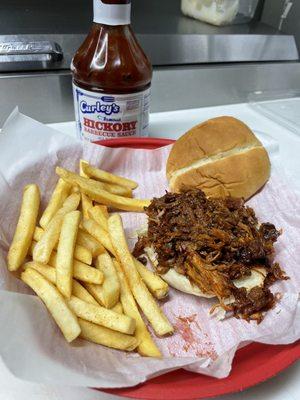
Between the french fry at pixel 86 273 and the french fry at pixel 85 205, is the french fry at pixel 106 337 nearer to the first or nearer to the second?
the french fry at pixel 86 273

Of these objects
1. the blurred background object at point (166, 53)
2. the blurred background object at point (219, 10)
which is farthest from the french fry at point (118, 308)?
the blurred background object at point (219, 10)

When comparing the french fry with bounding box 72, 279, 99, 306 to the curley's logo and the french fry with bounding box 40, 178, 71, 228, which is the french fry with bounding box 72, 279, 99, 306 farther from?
the curley's logo

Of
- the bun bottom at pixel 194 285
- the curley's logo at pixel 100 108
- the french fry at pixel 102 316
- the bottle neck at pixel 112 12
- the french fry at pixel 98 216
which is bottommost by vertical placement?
the bun bottom at pixel 194 285

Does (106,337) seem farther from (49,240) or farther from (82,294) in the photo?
(49,240)

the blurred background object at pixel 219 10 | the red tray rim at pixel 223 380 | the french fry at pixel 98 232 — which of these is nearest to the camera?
the red tray rim at pixel 223 380

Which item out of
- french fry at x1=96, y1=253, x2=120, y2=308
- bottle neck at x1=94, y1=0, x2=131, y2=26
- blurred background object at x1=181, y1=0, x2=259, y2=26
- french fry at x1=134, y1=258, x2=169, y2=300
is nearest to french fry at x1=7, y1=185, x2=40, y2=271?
french fry at x1=96, y1=253, x2=120, y2=308

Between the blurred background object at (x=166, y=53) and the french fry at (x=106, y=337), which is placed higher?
→ the blurred background object at (x=166, y=53)

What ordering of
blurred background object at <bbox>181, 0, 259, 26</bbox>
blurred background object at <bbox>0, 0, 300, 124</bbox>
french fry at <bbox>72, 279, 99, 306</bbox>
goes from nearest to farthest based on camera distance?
1. french fry at <bbox>72, 279, 99, 306</bbox>
2. blurred background object at <bbox>0, 0, 300, 124</bbox>
3. blurred background object at <bbox>181, 0, 259, 26</bbox>
